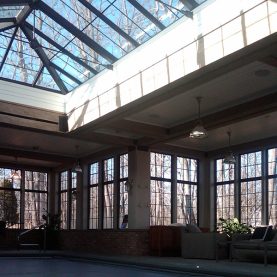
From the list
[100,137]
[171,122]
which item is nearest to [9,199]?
[100,137]

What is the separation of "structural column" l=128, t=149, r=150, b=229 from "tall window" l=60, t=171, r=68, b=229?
4.77 m

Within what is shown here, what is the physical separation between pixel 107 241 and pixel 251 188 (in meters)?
4.35

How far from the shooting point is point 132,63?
9352 mm

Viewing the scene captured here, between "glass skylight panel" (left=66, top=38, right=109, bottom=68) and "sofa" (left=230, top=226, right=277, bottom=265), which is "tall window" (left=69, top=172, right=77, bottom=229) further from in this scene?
"sofa" (left=230, top=226, right=277, bottom=265)

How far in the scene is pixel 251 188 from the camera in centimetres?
1373

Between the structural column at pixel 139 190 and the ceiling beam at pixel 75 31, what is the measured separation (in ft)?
12.9

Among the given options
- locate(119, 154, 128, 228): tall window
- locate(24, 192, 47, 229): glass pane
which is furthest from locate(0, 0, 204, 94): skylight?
locate(24, 192, 47, 229): glass pane

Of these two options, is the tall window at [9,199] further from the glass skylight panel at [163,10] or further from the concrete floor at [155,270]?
the glass skylight panel at [163,10]

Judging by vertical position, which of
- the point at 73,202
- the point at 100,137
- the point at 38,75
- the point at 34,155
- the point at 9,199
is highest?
the point at 38,75

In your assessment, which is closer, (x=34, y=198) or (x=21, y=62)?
(x=21, y=62)

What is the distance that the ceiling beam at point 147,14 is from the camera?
838 centimetres

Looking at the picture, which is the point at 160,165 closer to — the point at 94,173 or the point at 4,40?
the point at 94,173

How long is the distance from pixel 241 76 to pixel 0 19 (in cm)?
494

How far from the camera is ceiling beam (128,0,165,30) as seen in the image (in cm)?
838
